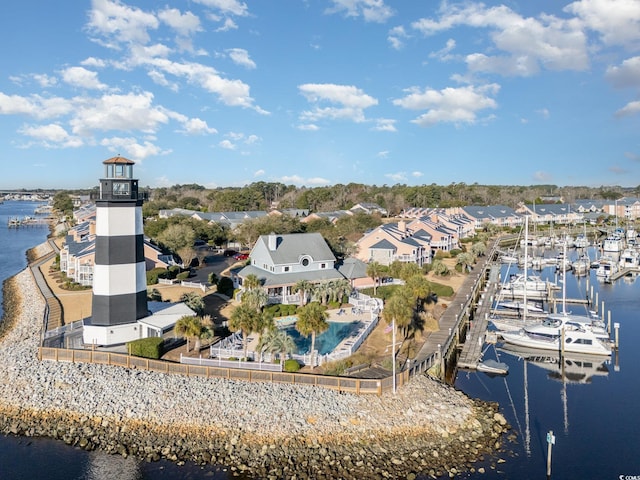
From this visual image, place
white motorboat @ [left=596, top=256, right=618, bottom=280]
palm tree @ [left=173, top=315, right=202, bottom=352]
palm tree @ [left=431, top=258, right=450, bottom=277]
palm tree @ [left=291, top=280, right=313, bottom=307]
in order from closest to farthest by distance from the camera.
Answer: palm tree @ [left=173, top=315, right=202, bottom=352], palm tree @ [left=291, top=280, right=313, bottom=307], palm tree @ [left=431, top=258, right=450, bottom=277], white motorboat @ [left=596, top=256, right=618, bottom=280]

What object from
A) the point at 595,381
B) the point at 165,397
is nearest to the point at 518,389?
the point at 595,381

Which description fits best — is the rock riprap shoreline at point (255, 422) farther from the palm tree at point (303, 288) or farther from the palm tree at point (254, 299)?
the palm tree at point (303, 288)

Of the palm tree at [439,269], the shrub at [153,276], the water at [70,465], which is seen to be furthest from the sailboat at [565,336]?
the shrub at [153,276]

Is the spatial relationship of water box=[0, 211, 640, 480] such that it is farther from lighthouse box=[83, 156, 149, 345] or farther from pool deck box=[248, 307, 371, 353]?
lighthouse box=[83, 156, 149, 345]

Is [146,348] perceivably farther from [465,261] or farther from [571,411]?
[465,261]

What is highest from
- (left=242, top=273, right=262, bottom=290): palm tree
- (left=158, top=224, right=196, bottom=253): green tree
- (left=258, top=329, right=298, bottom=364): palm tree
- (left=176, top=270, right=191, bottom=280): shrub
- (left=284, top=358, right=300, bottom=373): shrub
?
(left=158, top=224, right=196, bottom=253): green tree

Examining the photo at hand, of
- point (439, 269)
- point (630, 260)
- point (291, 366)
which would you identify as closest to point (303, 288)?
point (291, 366)

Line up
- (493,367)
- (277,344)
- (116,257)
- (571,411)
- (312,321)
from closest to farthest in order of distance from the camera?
(277,344), (571,411), (312,321), (116,257), (493,367)

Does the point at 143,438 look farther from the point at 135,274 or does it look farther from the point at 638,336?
the point at 638,336

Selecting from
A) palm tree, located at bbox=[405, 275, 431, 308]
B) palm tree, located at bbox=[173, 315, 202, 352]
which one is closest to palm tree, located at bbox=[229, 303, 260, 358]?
palm tree, located at bbox=[173, 315, 202, 352]
